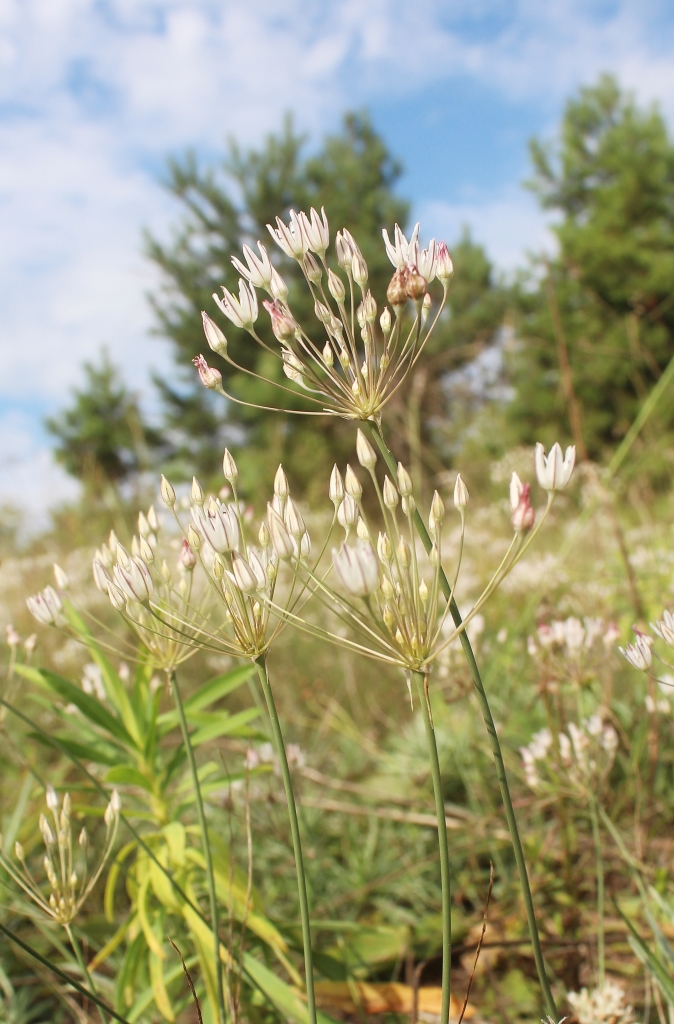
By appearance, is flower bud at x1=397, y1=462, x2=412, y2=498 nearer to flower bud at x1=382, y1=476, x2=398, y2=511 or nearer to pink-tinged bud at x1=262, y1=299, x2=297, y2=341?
flower bud at x1=382, y1=476, x2=398, y2=511

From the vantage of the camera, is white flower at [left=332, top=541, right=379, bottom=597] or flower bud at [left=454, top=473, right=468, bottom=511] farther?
flower bud at [left=454, top=473, right=468, bottom=511]

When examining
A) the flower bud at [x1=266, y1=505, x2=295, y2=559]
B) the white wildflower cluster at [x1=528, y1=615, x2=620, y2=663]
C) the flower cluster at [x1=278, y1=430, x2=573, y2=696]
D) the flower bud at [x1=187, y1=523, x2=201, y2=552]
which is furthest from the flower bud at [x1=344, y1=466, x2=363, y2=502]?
the white wildflower cluster at [x1=528, y1=615, x2=620, y2=663]

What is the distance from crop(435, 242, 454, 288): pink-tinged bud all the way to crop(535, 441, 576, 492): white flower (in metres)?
0.30

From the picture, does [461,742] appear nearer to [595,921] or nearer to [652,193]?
[595,921]

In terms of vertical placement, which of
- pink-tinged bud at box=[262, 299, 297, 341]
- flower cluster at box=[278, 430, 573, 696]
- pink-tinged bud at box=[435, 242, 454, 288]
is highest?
pink-tinged bud at box=[435, 242, 454, 288]

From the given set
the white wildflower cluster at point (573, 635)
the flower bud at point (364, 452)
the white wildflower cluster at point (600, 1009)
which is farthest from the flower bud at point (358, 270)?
the white wildflower cluster at point (600, 1009)

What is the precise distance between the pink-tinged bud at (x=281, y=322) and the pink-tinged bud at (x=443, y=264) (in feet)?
0.74

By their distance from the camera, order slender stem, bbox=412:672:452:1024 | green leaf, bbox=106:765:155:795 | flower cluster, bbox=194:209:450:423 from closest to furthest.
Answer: slender stem, bbox=412:672:452:1024 → flower cluster, bbox=194:209:450:423 → green leaf, bbox=106:765:155:795

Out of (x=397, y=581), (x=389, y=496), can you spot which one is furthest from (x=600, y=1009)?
(x=389, y=496)

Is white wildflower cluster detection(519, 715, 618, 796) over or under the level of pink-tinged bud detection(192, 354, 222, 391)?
under

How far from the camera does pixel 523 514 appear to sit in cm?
79

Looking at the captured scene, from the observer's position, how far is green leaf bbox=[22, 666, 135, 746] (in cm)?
156

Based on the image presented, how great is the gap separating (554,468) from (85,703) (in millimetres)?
1224

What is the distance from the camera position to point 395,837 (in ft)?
8.02
